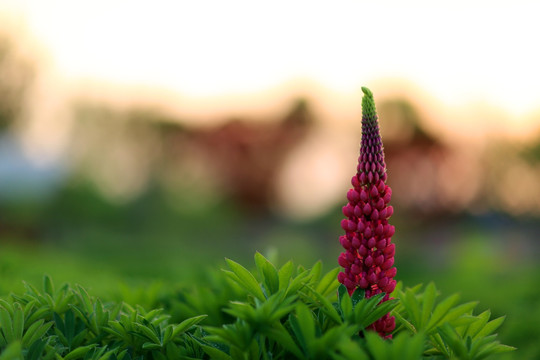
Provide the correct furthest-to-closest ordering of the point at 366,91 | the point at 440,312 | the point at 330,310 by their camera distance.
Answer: the point at 366,91 < the point at 440,312 < the point at 330,310

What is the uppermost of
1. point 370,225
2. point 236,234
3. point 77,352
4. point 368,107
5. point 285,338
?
point 368,107

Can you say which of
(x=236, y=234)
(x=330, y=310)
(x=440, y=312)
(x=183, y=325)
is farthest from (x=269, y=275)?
(x=236, y=234)

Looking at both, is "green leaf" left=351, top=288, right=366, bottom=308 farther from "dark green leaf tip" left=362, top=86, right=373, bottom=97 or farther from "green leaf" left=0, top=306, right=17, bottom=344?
"green leaf" left=0, top=306, right=17, bottom=344

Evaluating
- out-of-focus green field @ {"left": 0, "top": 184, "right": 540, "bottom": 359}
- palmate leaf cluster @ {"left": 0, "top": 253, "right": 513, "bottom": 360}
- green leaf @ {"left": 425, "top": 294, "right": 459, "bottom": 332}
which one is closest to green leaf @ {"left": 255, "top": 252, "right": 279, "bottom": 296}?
palmate leaf cluster @ {"left": 0, "top": 253, "right": 513, "bottom": 360}

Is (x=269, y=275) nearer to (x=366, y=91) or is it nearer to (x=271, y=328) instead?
(x=271, y=328)

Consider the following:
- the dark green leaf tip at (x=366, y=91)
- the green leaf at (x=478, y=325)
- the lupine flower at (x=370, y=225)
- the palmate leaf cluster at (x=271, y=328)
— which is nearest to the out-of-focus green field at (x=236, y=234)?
the green leaf at (x=478, y=325)

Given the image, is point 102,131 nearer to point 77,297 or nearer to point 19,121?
point 19,121

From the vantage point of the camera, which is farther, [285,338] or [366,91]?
[366,91]
